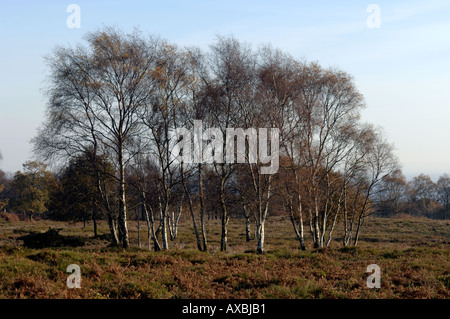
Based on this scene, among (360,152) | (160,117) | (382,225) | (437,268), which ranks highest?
(160,117)

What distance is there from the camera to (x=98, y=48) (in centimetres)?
2373

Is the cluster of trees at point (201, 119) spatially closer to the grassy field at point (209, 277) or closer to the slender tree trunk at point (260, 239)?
the slender tree trunk at point (260, 239)

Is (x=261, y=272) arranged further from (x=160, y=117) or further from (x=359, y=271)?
(x=160, y=117)

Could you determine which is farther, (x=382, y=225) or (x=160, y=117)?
(x=382, y=225)
